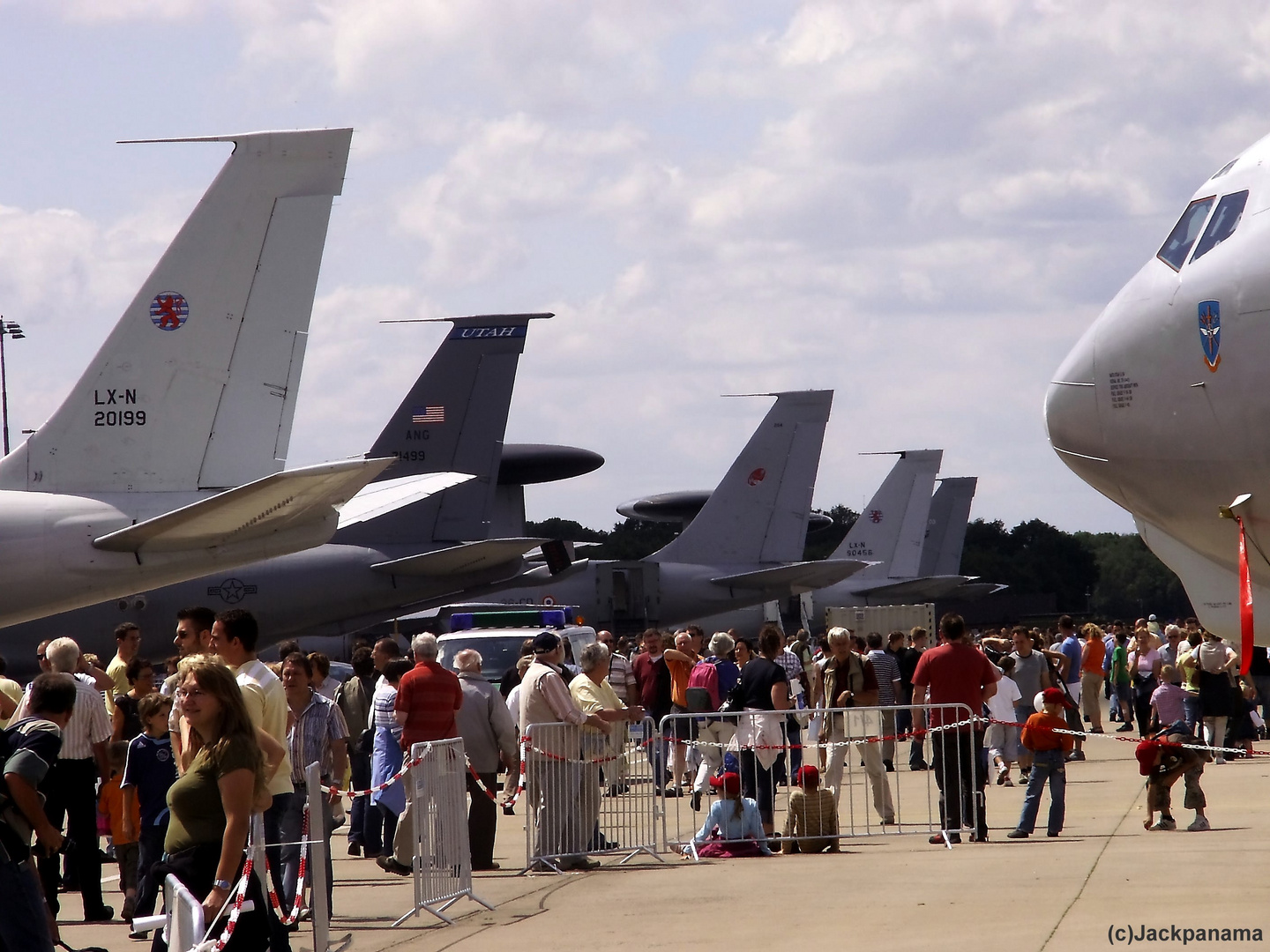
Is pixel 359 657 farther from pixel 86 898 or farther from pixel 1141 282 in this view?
pixel 1141 282

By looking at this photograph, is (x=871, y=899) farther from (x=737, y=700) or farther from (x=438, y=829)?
(x=737, y=700)

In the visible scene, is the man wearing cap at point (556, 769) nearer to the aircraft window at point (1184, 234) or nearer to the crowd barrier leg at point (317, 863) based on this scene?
the crowd barrier leg at point (317, 863)

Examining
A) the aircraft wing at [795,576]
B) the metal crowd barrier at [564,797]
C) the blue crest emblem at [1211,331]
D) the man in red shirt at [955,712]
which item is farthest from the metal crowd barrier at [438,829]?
the aircraft wing at [795,576]

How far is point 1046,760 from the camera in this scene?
12117 mm

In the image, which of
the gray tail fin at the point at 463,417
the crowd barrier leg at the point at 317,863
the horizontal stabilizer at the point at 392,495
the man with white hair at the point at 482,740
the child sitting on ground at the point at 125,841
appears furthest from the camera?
the gray tail fin at the point at 463,417

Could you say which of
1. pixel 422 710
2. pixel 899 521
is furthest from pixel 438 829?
pixel 899 521

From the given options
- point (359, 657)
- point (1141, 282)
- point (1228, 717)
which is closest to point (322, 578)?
point (359, 657)

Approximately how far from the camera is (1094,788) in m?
16.4

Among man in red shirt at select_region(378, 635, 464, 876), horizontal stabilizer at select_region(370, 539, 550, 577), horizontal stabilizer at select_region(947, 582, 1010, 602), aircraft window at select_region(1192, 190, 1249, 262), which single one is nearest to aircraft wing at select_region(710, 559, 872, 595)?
horizontal stabilizer at select_region(370, 539, 550, 577)

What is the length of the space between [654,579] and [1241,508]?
27.7 meters

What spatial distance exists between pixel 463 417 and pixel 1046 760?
1710 centimetres

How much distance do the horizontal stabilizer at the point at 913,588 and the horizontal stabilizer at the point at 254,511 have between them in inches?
1665

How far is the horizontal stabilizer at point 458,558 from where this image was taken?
24422 millimetres

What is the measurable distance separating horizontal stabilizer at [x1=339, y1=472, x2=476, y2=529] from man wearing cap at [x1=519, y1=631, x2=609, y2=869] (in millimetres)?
4454
